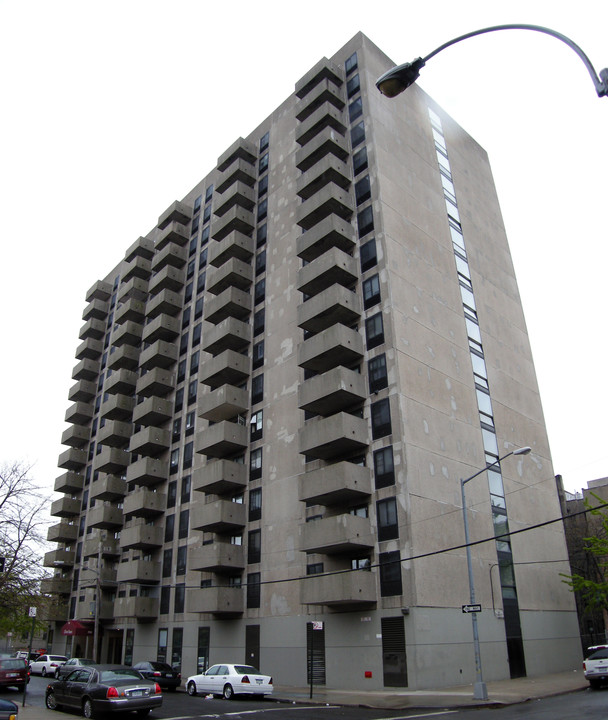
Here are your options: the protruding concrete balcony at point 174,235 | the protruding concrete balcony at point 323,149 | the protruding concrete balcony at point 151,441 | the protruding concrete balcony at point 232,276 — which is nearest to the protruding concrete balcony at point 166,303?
the protruding concrete balcony at point 174,235

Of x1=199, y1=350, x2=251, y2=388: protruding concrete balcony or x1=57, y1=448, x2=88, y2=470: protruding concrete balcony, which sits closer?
x1=199, y1=350, x2=251, y2=388: protruding concrete balcony

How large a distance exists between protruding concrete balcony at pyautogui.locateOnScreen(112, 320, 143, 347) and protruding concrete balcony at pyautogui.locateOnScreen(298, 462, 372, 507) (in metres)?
33.0

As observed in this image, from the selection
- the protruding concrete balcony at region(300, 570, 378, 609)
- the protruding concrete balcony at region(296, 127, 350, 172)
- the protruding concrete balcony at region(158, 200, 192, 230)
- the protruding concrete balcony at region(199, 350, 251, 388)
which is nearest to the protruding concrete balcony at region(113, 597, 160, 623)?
the protruding concrete balcony at region(199, 350, 251, 388)

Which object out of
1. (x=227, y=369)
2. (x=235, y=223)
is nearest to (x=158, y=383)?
(x=227, y=369)

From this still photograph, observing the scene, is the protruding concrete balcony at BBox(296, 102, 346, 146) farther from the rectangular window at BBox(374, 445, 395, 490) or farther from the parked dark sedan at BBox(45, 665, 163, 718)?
the parked dark sedan at BBox(45, 665, 163, 718)

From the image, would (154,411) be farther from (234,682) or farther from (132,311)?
(234,682)

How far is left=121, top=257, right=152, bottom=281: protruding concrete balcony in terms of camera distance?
6203 centimetres

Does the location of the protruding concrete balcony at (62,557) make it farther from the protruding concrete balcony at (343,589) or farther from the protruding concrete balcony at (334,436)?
the protruding concrete balcony at (343,589)

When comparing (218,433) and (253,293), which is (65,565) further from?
(253,293)

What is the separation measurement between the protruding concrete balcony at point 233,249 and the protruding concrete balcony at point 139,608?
26715 millimetres

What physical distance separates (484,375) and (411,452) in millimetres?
12068

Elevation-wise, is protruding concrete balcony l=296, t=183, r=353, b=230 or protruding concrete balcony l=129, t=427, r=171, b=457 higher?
protruding concrete balcony l=296, t=183, r=353, b=230

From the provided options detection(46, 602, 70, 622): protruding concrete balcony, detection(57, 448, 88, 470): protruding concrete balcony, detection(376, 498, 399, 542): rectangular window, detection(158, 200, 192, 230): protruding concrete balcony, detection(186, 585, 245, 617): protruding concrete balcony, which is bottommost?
detection(46, 602, 70, 622): protruding concrete balcony

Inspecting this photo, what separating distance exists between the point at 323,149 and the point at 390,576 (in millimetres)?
28876
